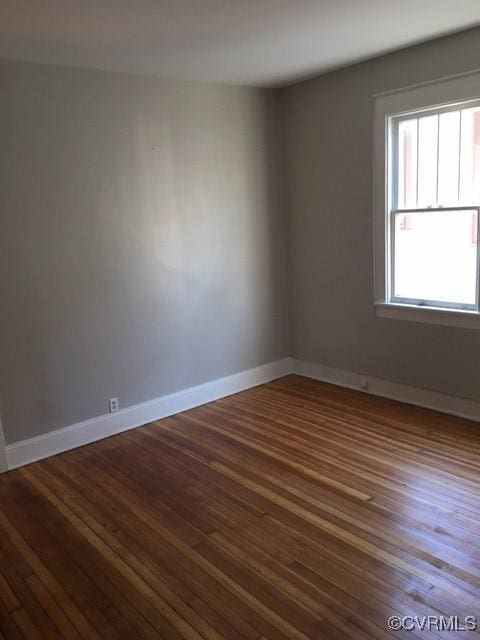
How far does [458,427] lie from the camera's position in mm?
3764

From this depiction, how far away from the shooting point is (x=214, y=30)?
3.04m

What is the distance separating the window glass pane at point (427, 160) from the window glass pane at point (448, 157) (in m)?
0.04

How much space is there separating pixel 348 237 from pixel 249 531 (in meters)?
2.62

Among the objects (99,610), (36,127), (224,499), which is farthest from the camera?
(36,127)

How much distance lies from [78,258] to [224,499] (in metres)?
1.87

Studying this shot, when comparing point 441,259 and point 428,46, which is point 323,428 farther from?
point 428,46

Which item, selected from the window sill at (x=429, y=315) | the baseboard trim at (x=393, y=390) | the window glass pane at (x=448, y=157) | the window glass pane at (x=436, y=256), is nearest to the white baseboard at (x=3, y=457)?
the baseboard trim at (x=393, y=390)

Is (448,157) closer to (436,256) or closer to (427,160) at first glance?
(427,160)

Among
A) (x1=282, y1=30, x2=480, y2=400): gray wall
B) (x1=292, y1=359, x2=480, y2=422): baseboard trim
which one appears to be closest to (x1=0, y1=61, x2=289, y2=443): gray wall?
(x1=282, y1=30, x2=480, y2=400): gray wall

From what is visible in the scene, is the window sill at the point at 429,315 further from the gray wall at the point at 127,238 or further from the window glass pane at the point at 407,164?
the gray wall at the point at 127,238

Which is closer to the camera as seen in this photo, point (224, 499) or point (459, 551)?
point (459, 551)

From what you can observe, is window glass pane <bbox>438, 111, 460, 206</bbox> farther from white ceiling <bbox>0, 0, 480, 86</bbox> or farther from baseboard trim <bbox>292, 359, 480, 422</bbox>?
baseboard trim <bbox>292, 359, 480, 422</bbox>

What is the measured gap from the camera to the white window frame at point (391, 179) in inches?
141

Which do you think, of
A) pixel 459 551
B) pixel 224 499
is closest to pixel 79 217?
pixel 224 499
